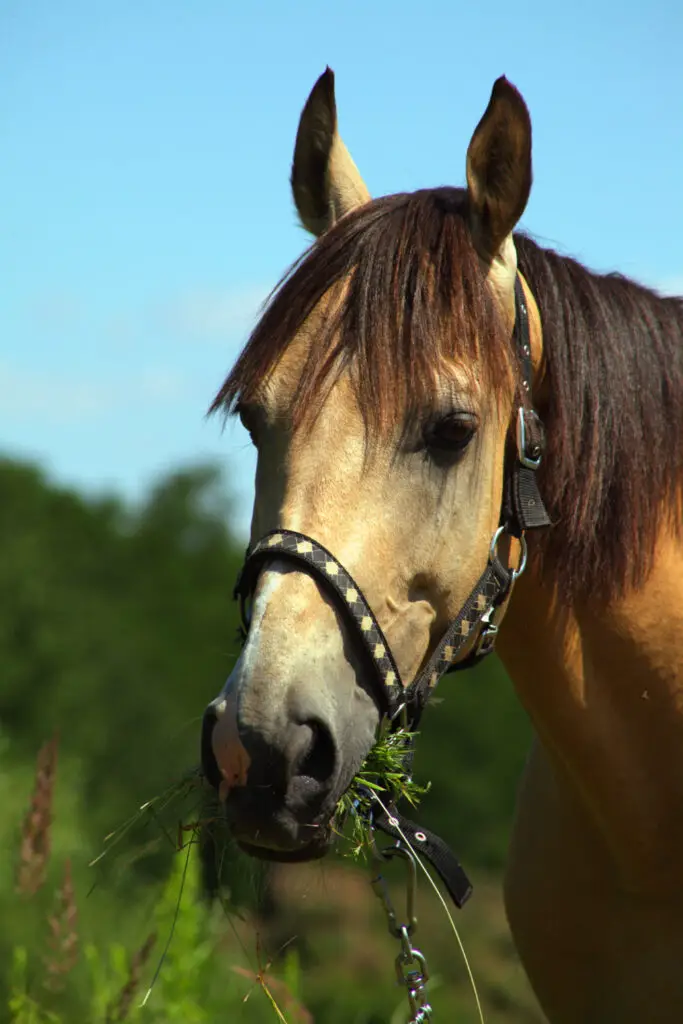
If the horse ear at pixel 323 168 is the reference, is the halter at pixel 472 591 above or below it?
below

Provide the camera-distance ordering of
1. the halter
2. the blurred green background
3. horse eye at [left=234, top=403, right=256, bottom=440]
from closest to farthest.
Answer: the halter < horse eye at [left=234, top=403, right=256, bottom=440] < the blurred green background

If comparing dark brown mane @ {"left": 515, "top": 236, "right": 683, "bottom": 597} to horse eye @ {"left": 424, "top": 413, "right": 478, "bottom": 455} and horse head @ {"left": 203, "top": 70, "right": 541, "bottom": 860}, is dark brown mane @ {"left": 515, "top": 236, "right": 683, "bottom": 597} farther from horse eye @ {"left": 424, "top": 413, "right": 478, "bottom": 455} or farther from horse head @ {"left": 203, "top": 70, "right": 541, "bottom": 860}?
horse eye @ {"left": 424, "top": 413, "right": 478, "bottom": 455}

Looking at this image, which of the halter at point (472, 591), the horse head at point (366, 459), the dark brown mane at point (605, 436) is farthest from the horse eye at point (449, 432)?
the dark brown mane at point (605, 436)

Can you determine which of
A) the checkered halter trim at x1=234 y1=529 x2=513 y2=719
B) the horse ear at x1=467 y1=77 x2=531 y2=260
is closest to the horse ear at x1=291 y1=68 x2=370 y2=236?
the horse ear at x1=467 y1=77 x2=531 y2=260

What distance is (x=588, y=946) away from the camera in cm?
324

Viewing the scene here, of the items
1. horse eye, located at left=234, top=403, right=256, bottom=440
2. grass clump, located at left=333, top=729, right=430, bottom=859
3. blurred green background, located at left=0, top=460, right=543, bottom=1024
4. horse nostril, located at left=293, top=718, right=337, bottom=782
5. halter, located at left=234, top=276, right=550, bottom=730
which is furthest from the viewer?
blurred green background, located at left=0, top=460, right=543, bottom=1024

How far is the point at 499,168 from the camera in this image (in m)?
2.98

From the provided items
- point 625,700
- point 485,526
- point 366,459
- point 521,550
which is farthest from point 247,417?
point 625,700

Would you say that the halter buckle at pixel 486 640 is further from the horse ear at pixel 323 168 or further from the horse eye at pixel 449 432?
the horse ear at pixel 323 168

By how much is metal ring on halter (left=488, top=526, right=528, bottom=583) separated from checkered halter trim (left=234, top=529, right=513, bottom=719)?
19mm

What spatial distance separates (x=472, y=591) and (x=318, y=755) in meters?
0.61

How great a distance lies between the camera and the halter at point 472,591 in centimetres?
253

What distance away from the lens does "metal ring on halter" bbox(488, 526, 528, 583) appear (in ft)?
9.46

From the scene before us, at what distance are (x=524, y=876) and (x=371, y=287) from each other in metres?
1.83
